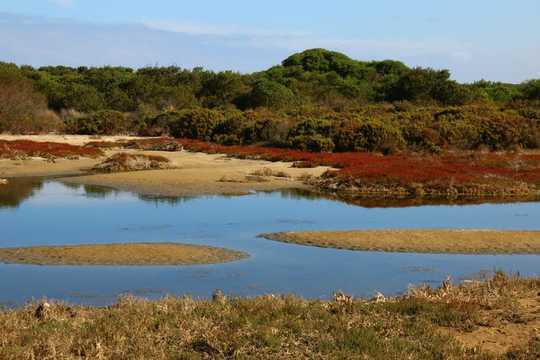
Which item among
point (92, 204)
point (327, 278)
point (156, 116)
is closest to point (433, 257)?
point (327, 278)

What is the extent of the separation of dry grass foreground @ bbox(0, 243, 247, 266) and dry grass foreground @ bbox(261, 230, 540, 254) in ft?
9.12

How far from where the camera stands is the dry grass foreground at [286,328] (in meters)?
8.39

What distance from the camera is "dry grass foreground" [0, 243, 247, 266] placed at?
16625 mm

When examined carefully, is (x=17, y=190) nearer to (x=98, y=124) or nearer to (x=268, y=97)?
(x=98, y=124)

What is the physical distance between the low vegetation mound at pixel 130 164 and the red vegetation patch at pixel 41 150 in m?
6.14

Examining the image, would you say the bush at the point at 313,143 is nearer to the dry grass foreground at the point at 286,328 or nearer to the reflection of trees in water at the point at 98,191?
the reflection of trees in water at the point at 98,191

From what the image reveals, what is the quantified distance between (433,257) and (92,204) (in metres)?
13.3

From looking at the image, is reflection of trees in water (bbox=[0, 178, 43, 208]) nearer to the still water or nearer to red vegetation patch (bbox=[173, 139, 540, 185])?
the still water

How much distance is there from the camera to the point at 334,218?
24125 mm

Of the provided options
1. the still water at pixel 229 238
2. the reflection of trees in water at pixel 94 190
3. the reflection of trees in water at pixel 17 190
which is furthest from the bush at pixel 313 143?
the reflection of trees in water at pixel 17 190

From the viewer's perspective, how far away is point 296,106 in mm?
74625

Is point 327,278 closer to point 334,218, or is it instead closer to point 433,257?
point 433,257

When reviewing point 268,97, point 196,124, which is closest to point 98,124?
point 196,124

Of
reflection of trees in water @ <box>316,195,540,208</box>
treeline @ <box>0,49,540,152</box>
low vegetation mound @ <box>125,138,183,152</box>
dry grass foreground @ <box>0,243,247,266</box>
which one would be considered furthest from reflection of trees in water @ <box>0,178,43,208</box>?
treeline @ <box>0,49,540,152</box>
